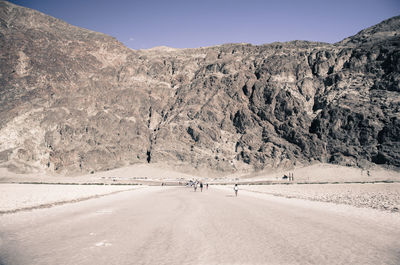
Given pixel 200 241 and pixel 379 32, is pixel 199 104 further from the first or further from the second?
pixel 200 241

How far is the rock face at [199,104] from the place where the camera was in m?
91.9

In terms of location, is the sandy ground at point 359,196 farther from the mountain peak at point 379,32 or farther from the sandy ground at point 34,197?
the mountain peak at point 379,32

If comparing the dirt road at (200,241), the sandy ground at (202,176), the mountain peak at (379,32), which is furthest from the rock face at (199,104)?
the dirt road at (200,241)

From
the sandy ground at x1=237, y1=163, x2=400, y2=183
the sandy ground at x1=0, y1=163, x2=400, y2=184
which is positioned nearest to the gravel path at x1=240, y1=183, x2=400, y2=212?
the sandy ground at x1=0, y1=163, x2=400, y2=184

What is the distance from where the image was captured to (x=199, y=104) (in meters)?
106

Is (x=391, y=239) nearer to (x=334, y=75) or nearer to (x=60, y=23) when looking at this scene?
(x=334, y=75)

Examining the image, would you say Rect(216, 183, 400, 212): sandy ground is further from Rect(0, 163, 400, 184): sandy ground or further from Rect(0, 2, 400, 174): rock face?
Rect(0, 2, 400, 174): rock face

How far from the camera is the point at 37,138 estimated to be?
94812 mm

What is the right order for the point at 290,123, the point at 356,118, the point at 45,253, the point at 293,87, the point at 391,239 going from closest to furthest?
the point at 45,253, the point at 391,239, the point at 356,118, the point at 290,123, the point at 293,87

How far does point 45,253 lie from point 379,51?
4511 inches

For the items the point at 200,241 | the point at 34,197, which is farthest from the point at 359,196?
the point at 34,197

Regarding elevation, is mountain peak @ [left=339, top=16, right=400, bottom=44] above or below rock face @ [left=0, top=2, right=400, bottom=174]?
above

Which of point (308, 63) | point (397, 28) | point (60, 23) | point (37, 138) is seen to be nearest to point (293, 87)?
point (308, 63)

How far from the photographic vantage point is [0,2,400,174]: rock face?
302ft
